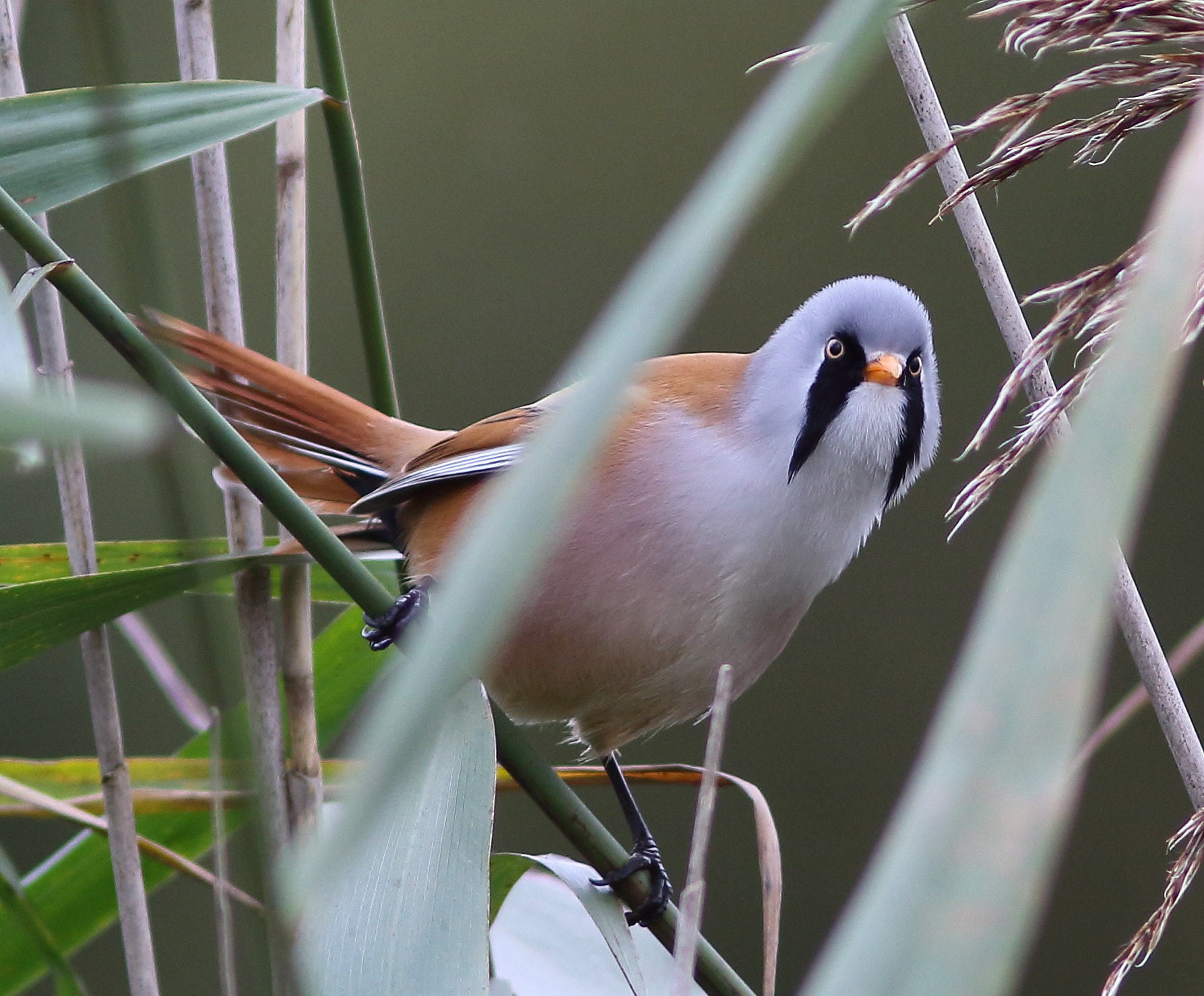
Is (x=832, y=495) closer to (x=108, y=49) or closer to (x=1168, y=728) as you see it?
(x=1168, y=728)

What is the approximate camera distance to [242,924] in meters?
0.48

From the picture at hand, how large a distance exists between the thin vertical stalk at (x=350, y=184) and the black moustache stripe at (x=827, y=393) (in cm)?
39

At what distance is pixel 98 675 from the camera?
82 cm

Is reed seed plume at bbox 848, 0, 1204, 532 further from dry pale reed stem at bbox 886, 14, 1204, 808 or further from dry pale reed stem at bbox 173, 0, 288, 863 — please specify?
dry pale reed stem at bbox 173, 0, 288, 863

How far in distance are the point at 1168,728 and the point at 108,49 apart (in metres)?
0.75

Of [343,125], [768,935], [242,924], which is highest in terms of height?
[343,125]

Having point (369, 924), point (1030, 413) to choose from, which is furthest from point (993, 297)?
point (369, 924)

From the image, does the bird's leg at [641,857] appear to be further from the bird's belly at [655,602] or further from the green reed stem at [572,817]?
the green reed stem at [572,817]

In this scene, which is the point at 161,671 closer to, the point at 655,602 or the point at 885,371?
the point at 655,602

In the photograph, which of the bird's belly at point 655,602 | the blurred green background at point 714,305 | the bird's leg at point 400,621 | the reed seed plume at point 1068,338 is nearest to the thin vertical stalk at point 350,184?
the bird's leg at point 400,621

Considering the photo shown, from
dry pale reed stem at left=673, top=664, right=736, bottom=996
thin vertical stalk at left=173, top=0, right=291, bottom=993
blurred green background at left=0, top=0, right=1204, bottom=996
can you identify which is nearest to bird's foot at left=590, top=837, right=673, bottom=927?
thin vertical stalk at left=173, top=0, right=291, bottom=993

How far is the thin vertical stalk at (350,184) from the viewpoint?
2.56 ft

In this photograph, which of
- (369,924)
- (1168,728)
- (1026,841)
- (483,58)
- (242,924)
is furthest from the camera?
(483,58)

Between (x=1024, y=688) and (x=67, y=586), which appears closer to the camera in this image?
(x=1024, y=688)
